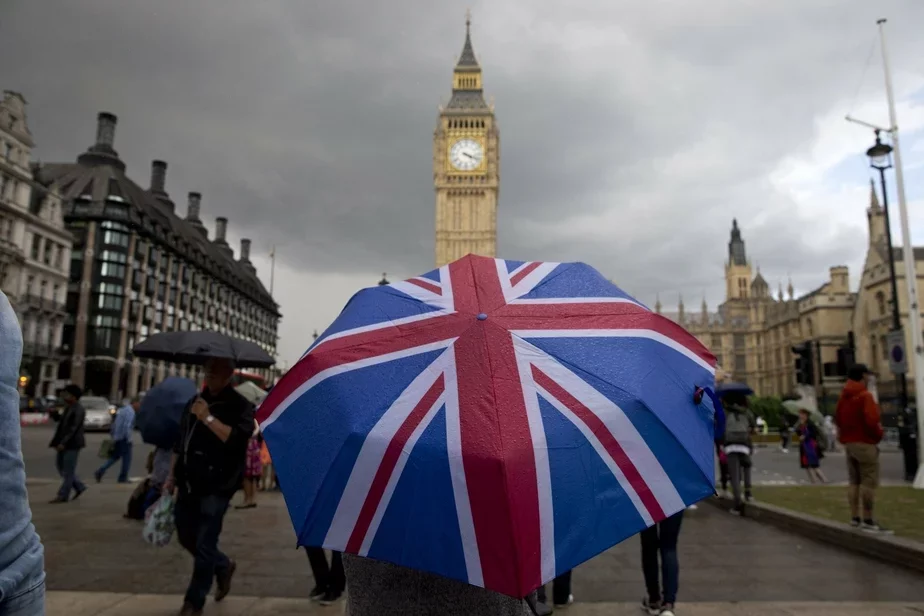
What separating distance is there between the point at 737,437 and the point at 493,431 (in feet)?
29.0

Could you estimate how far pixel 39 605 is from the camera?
1.73 m

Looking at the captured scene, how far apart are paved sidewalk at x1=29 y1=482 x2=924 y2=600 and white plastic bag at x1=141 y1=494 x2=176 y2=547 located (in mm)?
910

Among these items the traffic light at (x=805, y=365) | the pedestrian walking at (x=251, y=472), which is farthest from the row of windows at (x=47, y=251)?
the traffic light at (x=805, y=365)

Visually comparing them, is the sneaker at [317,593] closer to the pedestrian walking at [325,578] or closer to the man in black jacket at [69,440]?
the pedestrian walking at [325,578]

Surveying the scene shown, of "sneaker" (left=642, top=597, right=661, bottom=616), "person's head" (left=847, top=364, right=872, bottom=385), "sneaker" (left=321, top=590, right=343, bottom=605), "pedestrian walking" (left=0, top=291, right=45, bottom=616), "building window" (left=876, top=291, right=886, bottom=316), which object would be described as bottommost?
"sneaker" (left=321, top=590, right=343, bottom=605)

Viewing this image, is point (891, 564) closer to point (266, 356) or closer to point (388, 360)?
point (388, 360)

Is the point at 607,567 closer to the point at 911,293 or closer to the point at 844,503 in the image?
the point at 844,503

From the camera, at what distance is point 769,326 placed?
77.2 meters

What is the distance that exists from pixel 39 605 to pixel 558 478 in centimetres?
157

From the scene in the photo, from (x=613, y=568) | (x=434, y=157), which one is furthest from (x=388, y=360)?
(x=434, y=157)

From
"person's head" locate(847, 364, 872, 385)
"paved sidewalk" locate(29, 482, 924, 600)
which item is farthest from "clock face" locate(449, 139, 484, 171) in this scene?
"person's head" locate(847, 364, 872, 385)

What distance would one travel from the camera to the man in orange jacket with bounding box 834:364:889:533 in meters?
6.73

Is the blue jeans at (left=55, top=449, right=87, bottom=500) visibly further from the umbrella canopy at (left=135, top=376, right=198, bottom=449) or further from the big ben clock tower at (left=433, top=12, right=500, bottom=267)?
the big ben clock tower at (left=433, top=12, right=500, bottom=267)

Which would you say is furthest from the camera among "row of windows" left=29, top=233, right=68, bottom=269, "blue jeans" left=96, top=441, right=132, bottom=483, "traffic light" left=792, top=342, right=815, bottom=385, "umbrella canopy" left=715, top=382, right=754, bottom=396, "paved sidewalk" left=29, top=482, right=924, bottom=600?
"row of windows" left=29, top=233, right=68, bottom=269
